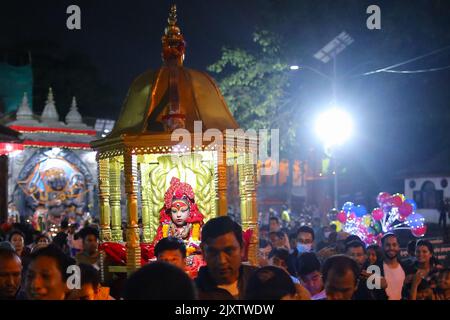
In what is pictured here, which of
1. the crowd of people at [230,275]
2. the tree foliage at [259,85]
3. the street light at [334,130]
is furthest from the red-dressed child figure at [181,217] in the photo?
the tree foliage at [259,85]

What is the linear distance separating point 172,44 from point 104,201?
2638mm

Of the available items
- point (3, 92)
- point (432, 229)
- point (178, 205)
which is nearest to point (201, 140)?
point (178, 205)

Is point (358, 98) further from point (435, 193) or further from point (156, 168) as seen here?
point (156, 168)

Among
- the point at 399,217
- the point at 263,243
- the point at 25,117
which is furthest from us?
the point at 25,117

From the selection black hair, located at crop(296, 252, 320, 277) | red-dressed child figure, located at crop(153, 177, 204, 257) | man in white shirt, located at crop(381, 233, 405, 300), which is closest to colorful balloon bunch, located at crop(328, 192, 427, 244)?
man in white shirt, located at crop(381, 233, 405, 300)

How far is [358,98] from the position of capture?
2769cm

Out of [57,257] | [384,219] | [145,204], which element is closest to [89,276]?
[57,257]

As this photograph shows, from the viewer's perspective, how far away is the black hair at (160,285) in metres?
3.53

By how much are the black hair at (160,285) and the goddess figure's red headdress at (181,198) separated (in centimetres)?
643

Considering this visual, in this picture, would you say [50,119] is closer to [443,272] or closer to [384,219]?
[384,219]

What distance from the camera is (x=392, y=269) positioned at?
8.76 m

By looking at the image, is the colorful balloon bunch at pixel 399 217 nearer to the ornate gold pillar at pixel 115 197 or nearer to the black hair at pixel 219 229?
the ornate gold pillar at pixel 115 197

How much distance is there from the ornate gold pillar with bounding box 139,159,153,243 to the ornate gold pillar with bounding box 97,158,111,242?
93cm
